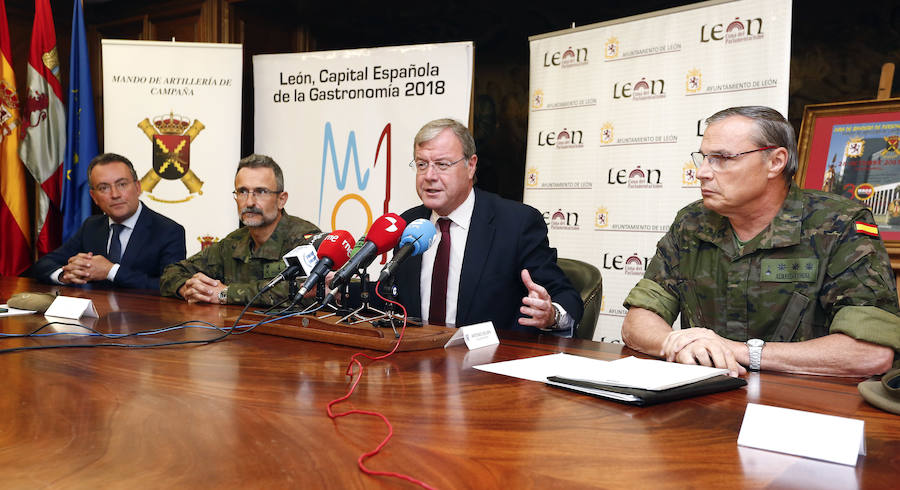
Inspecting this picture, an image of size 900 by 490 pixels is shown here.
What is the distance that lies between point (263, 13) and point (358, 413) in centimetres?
525

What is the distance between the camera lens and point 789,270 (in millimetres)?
1846

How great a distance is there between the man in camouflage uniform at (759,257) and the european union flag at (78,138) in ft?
14.8

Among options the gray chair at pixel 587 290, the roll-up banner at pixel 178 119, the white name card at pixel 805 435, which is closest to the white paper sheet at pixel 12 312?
the gray chair at pixel 587 290

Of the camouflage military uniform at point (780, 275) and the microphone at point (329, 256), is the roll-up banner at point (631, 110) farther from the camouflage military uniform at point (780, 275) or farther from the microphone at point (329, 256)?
the microphone at point (329, 256)

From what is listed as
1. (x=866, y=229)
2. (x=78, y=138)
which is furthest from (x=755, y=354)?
(x=78, y=138)

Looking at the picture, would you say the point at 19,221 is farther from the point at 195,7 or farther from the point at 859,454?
the point at 859,454

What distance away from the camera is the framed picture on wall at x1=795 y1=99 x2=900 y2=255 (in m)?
3.09

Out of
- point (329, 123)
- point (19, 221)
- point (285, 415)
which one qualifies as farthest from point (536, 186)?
point (19, 221)

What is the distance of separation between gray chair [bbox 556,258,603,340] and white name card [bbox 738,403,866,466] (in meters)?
1.36

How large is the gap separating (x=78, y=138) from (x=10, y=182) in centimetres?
58

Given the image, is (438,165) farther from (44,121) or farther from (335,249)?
(44,121)

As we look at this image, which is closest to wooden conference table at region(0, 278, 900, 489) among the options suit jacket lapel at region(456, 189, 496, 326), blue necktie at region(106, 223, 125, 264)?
suit jacket lapel at region(456, 189, 496, 326)

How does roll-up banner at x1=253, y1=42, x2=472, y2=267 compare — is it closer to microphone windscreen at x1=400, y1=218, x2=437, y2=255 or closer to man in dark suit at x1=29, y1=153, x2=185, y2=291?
man in dark suit at x1=29, y1=153, x2=185, y2=291

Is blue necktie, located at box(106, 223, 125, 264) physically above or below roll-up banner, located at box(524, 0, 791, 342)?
below
